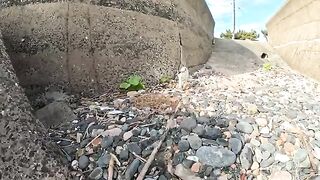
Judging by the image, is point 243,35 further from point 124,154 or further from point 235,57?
point 124,154

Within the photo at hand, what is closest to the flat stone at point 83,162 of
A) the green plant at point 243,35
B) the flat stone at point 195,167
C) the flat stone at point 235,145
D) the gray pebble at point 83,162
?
the gray pebble at point 83,162

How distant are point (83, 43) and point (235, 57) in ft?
8.18

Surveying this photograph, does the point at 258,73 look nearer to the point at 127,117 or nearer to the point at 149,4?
the point at 149,4

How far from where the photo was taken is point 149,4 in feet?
10.3

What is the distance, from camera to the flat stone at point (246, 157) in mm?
1945

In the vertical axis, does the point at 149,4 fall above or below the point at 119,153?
above

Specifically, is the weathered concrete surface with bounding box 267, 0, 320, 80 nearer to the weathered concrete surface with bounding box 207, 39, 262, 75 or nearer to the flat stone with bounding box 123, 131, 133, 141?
the weathered concrete surface with bounding box 207, 39, 262, 75

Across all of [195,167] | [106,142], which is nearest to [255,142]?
[195,167]

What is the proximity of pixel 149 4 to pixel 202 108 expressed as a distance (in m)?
1.14

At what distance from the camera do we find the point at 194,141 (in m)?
2.01

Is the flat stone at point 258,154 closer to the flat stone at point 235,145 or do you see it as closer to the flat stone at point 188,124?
the flat stone at point 235,145

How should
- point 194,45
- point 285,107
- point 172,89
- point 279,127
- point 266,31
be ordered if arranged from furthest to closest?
point 266,31
point 194,45
point 172,89
point 285,107
point 279,127

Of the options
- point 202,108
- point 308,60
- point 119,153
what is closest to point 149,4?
point 202,108

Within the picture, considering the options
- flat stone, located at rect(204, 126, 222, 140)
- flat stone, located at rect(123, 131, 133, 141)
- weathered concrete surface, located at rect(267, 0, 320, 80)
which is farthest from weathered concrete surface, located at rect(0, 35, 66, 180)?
weathered concrete surface, located at rect(267, 0, 320, 80)
